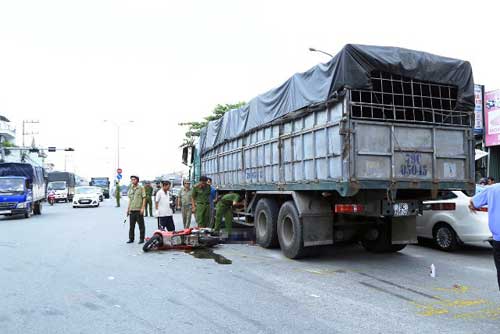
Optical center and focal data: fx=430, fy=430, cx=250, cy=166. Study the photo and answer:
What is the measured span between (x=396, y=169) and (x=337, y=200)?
4.10 feet

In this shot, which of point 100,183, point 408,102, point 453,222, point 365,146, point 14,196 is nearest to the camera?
point 365,146

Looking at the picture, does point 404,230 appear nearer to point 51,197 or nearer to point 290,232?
point 290,232

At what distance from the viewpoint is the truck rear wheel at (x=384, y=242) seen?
860 cm

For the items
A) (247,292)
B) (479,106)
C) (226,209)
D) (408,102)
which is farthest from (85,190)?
(247,292)

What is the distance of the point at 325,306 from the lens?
16.8 feet

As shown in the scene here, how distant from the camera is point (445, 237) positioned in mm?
9195

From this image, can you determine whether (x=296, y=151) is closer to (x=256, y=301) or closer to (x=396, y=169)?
(x=396, y=169)

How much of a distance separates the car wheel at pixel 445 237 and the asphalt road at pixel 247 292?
222mm

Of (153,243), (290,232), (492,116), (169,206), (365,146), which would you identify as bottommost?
(153,243)

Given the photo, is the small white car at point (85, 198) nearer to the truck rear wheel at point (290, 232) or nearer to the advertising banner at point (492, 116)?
the truck rear wheel at point (290, 232)

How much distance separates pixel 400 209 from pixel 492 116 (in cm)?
1388

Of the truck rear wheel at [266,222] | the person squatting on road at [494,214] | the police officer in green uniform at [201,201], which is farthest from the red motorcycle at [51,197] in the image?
the person squatting on road at [494,214]

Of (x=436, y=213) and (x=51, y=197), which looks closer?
(x=436, y=213)

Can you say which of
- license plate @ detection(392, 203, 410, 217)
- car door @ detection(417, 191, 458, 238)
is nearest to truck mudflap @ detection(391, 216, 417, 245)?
car door @ detection(417, 191, 458, 238)
